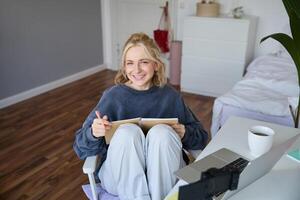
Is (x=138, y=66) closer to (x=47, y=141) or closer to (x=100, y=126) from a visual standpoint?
(x=100, y=126)

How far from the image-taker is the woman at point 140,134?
121cm

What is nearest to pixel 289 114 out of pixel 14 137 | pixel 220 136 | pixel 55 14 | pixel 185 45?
pixel 220 136

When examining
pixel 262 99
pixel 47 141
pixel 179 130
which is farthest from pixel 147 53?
pixel 47 141

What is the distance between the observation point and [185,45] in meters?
3.64

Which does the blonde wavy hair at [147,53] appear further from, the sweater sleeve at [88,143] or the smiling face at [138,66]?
the sweater sleeve at [88,143]

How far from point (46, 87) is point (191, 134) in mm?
2787

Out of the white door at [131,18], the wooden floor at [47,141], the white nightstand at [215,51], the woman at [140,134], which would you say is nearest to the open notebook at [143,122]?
the woman at [140,134]

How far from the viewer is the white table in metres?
0.94

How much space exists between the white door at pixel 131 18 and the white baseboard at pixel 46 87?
1.36ft

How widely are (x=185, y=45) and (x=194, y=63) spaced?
0.75 feet

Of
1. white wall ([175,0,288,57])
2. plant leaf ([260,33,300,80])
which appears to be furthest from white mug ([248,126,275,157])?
white wall ([175,0,288,57])

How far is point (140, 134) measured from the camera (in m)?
1.25

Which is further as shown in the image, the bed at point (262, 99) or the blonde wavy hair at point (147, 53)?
the bed at point (262, 99)

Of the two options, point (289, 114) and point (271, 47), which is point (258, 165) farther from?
point (271, 47)
